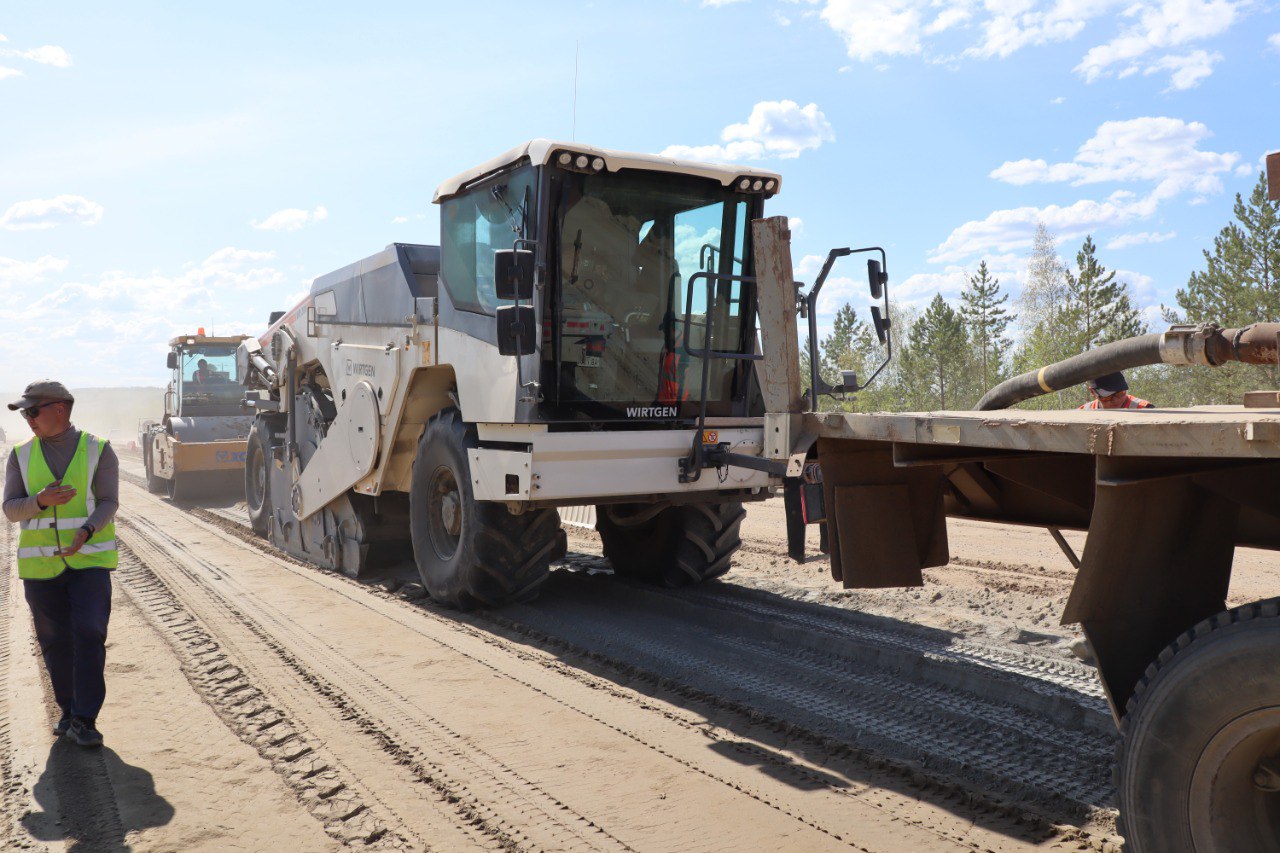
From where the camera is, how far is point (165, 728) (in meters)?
4.86

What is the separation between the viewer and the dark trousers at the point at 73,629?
184 inches

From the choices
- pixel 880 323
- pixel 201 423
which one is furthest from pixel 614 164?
pixel 201 423

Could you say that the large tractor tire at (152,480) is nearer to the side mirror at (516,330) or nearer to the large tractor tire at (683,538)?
the large tractor tire at (683,538)

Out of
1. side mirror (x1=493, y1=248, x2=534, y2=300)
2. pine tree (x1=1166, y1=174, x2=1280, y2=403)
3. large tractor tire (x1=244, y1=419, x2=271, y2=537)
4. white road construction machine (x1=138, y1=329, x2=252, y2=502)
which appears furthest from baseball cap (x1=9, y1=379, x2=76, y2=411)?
pine tree (x1=1166, y1=174, x2=1280, y2=403)

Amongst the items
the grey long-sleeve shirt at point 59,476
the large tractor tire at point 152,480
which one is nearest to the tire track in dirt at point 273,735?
the grey long-sleeve shirt at point 59,476

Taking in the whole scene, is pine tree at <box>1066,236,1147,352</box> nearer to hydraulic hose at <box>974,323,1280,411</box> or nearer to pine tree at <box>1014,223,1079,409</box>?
pine tree at <box>1014,223,1079,409</box>

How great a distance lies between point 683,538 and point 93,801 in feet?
15.2

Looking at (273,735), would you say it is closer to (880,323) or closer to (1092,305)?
(880,323)

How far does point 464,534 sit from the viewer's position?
23.1 feet

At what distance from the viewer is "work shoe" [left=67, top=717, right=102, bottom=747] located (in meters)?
4.52

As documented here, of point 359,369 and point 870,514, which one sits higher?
point 359,369

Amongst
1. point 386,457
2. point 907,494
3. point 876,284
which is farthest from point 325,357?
point 907,494

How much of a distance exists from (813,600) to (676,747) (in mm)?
3068

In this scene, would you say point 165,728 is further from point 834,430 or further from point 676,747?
point 834,430
